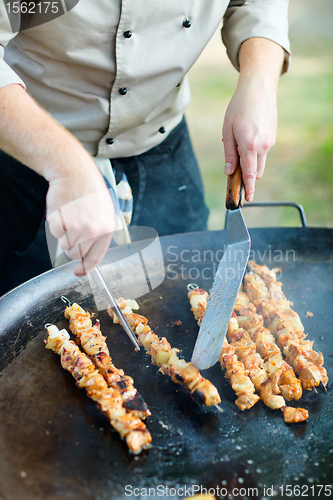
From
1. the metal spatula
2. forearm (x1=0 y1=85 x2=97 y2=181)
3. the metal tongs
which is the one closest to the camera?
forearm (x1=0 y1=85 x2=97 y2=181)

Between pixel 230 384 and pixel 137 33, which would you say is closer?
pixel 230 384

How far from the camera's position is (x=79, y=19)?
88.1 inches

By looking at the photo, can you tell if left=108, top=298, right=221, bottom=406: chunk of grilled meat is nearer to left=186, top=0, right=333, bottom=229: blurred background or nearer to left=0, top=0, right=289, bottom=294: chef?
left=0, top=0, right=289, bottom=294: chef

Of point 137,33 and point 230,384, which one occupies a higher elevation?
point 137,33

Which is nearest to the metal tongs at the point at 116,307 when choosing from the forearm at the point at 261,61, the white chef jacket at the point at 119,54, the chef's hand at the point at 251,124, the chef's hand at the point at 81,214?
the chef's hand at the point at 81,214

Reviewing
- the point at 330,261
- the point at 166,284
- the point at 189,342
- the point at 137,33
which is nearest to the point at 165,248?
the point at 166,284

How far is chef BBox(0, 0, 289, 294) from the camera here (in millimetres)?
1572

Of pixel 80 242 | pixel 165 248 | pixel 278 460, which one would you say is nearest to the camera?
pixel 80 242

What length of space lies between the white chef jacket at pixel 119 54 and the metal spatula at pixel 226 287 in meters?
0.95

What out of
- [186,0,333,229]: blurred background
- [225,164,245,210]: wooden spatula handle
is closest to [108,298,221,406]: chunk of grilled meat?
[225,164,245,210]: wooden spatula handle

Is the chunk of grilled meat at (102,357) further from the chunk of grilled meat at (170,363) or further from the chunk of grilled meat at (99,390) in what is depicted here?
the chunk of grilled meat at (170,363)

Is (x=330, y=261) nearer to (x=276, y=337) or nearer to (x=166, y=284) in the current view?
(x=276, y=337)

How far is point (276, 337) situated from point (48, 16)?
2244mm

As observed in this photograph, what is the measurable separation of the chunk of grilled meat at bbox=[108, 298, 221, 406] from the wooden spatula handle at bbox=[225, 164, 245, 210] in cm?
82
